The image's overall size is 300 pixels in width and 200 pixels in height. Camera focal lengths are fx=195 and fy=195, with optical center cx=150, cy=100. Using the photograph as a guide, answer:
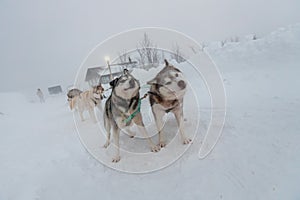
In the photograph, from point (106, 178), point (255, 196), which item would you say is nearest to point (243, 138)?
point (255, 196)

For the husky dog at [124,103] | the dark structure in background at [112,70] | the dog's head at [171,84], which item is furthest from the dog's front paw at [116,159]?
the dark structure in background at [112,70]

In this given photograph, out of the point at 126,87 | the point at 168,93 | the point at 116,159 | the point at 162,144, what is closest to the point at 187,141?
the point at 162,144

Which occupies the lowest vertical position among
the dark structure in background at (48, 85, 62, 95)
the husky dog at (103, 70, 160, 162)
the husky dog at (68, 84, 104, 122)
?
the dark structure in background at (48, 85, 62, 95)

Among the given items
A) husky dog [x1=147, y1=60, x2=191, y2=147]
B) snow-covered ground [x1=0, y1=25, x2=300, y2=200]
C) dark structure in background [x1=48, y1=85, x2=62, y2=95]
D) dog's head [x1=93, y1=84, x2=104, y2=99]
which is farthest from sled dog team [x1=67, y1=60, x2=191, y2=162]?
dark structure in background [x1=48, y1=85, x2=62, y2=95]

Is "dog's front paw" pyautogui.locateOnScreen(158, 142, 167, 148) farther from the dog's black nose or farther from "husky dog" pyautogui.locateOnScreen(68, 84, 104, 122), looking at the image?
"husky dog" pyautogui.locateOnScreen(68, 84, 104, 122)

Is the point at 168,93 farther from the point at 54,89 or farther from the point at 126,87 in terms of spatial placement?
the point at 54,89

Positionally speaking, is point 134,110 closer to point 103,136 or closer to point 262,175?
point 103,136

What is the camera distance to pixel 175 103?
9.09 feet

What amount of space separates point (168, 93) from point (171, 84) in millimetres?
130

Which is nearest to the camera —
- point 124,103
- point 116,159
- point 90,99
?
point 124,103

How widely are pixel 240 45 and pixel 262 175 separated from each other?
26.7 feet

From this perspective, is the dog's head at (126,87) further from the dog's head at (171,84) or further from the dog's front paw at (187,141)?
the dog's front paw at (187,141)

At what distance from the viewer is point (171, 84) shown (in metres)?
2.54

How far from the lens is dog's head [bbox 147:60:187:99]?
254 centimetres
